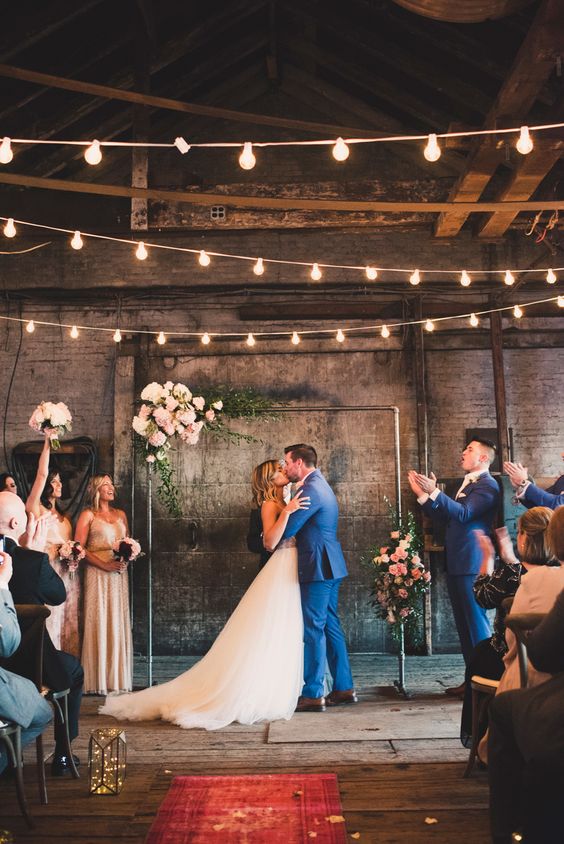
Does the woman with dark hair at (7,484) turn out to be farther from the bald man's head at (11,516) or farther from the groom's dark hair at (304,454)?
the bald man's head at (11,516)

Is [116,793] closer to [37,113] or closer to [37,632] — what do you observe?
[37,632]

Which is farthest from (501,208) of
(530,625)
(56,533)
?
(56,533)

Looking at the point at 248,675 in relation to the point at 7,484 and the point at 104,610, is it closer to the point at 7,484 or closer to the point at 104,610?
the point at 104,610

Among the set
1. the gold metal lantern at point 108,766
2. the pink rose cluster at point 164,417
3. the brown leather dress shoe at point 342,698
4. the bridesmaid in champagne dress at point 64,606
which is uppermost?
the pink rose cluster at point 164,417

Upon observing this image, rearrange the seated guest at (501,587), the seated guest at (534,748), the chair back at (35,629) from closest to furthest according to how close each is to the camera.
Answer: the seated guest at (534,748) → the seated guest at (501,587) → the chair back at (35,629)

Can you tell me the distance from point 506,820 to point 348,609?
553 centimetres

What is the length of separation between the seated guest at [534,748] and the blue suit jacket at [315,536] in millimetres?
2824

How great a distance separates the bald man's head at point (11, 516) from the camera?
12.4ft

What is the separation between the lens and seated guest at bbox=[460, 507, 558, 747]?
12.1 ft

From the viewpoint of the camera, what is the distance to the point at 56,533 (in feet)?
22.2

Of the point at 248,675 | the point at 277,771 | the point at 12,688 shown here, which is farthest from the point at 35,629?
the point at 248,675

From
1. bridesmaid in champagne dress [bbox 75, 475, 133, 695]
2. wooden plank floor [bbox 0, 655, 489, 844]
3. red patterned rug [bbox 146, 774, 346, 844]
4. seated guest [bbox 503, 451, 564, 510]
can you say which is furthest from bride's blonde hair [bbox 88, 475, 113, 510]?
seated guest [bbox 503, 451, 564, 510]

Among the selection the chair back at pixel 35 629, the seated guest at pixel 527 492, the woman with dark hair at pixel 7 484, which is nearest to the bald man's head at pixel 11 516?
the chair back at pixel 35 629

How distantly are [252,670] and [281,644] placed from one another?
0.28 m
